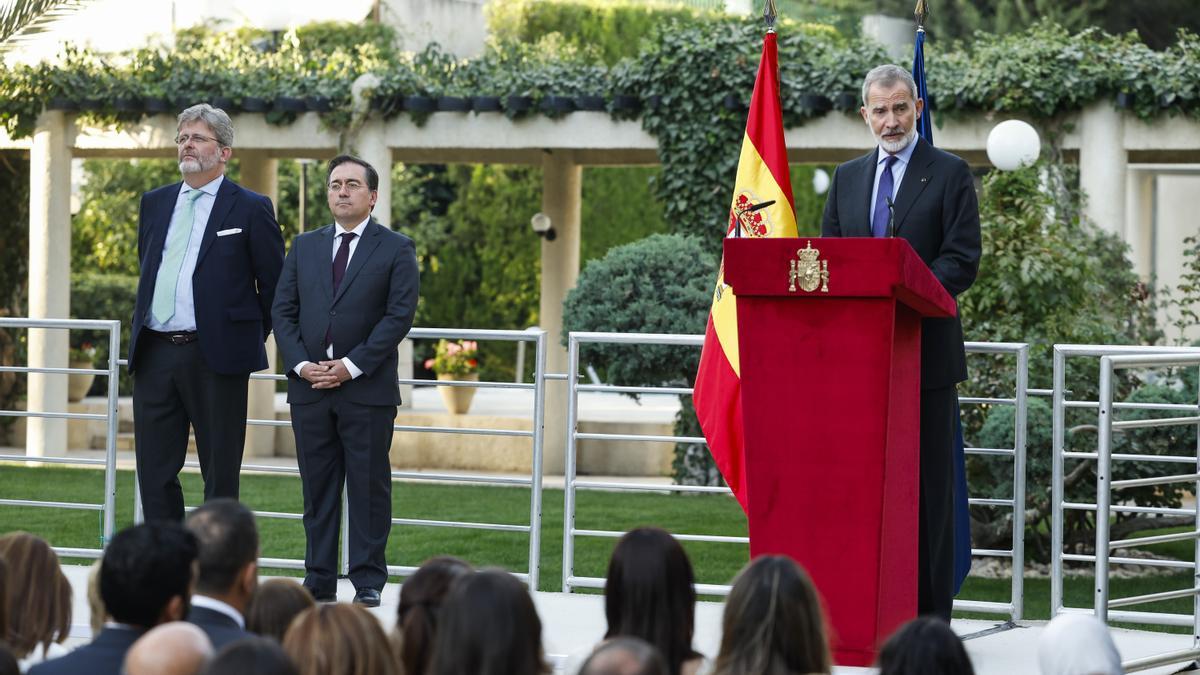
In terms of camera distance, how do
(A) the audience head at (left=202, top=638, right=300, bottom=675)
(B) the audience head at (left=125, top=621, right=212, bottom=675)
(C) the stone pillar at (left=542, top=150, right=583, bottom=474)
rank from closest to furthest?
(A) the audience head at (left=202, top=638, right=300, bottom=675), (B) the audience head at (left=125, top=621, right=212, bottom=675), (C) the stone pillar at (left=542, top=150, right=583, bottom=474)

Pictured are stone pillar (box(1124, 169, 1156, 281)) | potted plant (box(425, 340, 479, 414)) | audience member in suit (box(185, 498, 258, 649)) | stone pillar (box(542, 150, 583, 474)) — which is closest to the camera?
audience member in suit (box(185, 498, 258, 649))

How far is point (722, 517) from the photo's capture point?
10.2 m

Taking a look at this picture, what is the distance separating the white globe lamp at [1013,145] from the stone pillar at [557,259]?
528 centimetres

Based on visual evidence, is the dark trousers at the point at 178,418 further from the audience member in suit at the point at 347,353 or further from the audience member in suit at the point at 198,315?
the audience member in suit at the point at 347,353

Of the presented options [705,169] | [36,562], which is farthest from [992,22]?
[36,562]

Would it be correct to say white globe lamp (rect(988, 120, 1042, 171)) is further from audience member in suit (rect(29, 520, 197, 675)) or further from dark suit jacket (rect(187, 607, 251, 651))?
audience member in suit (rect(29, 520, 197, 675))

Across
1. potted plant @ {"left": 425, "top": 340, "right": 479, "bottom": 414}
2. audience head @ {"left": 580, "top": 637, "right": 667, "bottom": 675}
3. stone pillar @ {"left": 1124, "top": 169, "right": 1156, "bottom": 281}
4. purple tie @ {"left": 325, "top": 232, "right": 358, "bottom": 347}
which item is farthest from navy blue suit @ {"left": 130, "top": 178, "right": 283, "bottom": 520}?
stone pillar @ {"left": 1124, "top": 169, "right": 1156, "bottom": 281}

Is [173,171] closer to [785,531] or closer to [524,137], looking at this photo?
[524,137]

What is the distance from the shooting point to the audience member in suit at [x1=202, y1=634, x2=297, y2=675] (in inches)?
98.0

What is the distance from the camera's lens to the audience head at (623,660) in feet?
8.25

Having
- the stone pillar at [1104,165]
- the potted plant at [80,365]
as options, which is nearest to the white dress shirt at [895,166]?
the stone pillar at [1104,165]

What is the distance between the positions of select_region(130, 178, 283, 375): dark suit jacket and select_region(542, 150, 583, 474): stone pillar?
8.03 meters

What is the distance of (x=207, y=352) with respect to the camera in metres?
5.21

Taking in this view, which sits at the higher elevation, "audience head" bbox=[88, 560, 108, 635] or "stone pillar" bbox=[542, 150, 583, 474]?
"stone pillar" bbox=[542, 150, 583, 474]
